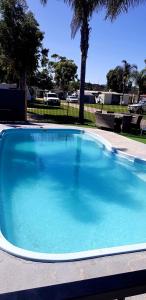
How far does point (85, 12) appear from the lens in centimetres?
1773

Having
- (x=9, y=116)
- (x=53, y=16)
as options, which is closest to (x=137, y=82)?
(x=53, y=16)

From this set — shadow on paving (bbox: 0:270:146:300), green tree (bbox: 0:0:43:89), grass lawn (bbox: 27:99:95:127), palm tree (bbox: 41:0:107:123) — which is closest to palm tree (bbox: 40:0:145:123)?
palm tree (bbox: 41:0:107:123)

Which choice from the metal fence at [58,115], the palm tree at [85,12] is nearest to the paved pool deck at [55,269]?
the metal fence at [58,115]

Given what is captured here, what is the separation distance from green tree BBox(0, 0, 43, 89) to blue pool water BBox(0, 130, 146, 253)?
9.19 metres

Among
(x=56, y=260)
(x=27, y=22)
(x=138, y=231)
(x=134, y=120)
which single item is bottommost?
(x=138, y=231)

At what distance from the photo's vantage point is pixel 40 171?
9.95 m

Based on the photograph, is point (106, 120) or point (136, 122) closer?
point (136, 122)

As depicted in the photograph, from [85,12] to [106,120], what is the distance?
6.51 m

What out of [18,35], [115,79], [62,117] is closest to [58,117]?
[62,117]

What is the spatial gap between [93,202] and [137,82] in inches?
2206

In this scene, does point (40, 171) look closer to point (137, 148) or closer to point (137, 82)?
point (137, 148)

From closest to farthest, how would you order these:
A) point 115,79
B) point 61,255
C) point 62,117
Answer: point 61,255 → point 62,117 → point 115,79

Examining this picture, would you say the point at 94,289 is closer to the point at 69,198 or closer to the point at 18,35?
the point at 69,198

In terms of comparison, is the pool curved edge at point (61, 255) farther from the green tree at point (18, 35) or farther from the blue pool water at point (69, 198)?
the green tree at point (18, 35)
